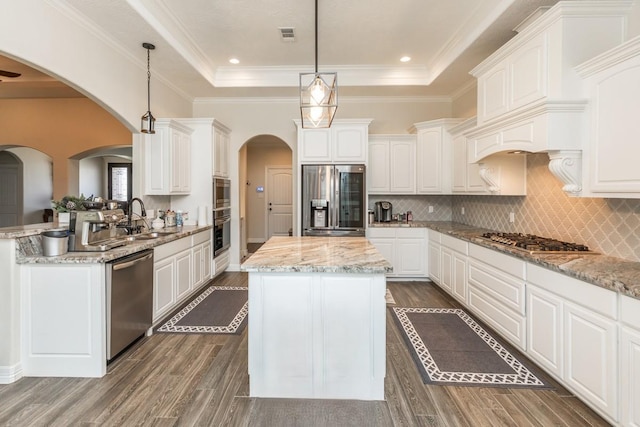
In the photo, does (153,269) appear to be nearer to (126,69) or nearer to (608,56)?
(126,69)

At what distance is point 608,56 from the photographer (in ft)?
7.17

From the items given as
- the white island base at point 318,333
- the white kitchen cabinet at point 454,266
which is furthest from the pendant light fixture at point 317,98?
the white kitchen cabinet at point 454,266

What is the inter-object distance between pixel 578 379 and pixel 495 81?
8.63 feet

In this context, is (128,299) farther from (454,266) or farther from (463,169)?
(463,169)

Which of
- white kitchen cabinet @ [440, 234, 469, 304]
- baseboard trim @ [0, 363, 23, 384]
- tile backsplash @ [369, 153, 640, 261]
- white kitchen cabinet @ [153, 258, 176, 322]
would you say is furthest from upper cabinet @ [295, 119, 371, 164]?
baseboard trim @ [0, 363, 23, 384]

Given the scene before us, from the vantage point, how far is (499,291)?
10.1 ft

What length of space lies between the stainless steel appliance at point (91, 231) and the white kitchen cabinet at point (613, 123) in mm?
3766

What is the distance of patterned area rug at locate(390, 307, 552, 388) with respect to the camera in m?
2.50

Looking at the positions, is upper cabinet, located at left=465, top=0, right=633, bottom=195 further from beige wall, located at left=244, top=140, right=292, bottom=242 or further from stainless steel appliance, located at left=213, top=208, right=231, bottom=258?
beige wall, located at left=244, top=140, right=292, bottom=242

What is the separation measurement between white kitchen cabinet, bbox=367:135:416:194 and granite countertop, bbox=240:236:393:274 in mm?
2433

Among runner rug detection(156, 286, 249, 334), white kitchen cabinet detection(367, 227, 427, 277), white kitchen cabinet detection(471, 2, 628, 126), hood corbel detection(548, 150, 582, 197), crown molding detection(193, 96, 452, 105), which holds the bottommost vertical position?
runner rug detection(156, 286, 249, 334)

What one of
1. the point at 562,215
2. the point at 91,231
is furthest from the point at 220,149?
the point at 562,215

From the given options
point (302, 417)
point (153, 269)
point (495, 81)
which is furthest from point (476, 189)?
point (153, 269)

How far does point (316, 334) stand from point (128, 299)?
170 centimetres
